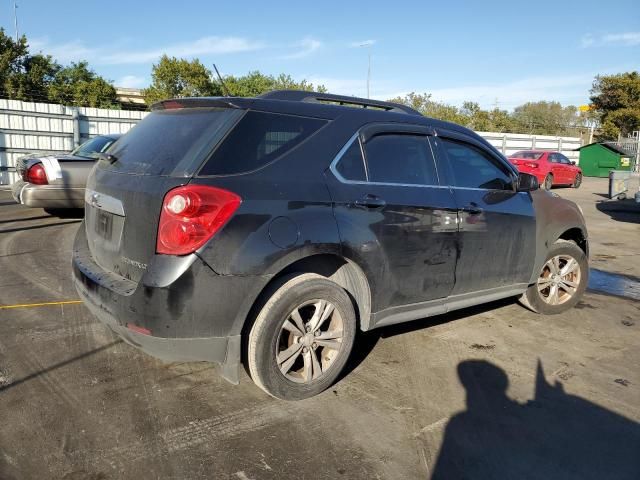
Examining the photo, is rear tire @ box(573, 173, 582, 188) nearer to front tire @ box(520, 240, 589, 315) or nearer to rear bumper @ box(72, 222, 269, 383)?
front tire @ box(520, 240, 589, 315)

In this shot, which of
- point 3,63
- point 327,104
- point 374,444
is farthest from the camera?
point 3,63

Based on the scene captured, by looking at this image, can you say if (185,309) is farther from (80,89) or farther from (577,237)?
(80,89)

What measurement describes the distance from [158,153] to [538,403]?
287cm

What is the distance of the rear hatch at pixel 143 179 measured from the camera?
9.12 feet

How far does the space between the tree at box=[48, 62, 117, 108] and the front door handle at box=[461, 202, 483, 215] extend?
36272 mm

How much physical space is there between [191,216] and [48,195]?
22.8 ft

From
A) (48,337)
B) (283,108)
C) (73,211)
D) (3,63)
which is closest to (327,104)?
(283,108)

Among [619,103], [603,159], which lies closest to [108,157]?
[603,159]

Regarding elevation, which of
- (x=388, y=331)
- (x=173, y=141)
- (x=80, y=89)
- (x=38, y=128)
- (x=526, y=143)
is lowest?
(x=388, y=331)

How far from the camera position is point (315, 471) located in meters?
2.49

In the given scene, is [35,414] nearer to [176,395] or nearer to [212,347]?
[176,395]

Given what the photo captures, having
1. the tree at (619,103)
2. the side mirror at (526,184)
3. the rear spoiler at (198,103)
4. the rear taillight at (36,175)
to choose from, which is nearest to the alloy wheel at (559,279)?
the side mirror at (526,184)

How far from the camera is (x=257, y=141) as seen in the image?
9.61 ft

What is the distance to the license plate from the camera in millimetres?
3098
